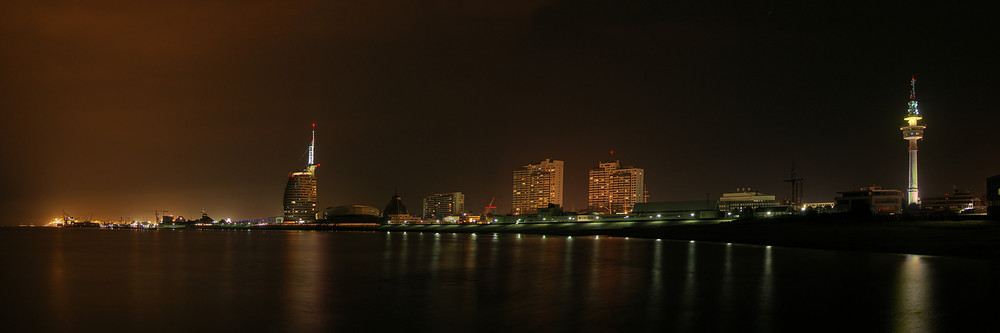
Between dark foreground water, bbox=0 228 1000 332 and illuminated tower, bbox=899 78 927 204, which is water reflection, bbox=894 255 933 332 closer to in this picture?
dark foreground water, bbox=0 228 1000 332

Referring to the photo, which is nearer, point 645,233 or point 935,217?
point 935,217

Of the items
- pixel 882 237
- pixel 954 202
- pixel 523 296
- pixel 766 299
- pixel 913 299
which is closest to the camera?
pixel 913 299

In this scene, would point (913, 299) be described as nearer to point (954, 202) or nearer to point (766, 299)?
point (766, 299)

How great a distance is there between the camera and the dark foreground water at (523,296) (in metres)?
13.3

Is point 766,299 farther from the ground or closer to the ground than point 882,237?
closer to the ground

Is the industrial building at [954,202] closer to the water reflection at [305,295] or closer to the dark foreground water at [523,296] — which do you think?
the dark foreground water at [523,296]

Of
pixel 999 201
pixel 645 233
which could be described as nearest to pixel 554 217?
pixel 645 233

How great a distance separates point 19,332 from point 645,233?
60262 mm

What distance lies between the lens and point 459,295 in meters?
18.2

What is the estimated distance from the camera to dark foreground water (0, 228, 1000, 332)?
13320 millimetres

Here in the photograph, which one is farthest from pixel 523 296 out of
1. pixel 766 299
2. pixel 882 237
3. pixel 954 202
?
pixel 954 202

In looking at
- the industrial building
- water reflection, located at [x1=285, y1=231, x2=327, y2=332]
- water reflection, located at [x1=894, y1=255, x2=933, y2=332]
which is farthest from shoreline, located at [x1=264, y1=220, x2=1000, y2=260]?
the industrial building

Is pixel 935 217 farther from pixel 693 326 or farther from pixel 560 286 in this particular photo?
pixel 693 326

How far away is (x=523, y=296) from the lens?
58.3ft
